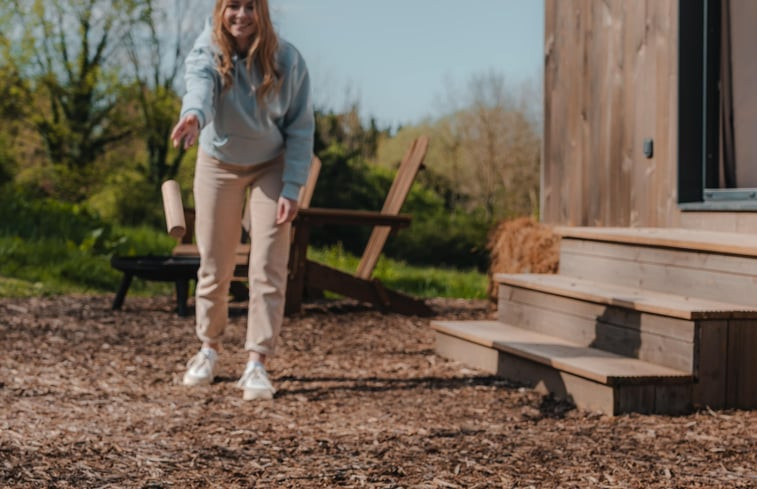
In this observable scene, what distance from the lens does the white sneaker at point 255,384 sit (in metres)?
3.47

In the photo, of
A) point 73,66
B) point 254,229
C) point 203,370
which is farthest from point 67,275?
point 73,66

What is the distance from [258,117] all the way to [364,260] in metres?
3.14

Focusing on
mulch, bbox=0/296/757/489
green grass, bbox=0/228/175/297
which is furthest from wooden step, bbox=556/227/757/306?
green grass, bbox=0/228/175/297

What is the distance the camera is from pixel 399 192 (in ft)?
20.8

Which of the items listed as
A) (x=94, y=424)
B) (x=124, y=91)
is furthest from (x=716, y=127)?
(x=124, y=91)

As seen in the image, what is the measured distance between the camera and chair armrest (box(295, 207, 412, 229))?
5.86 m

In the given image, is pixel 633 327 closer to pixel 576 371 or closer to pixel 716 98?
pixel 576 371

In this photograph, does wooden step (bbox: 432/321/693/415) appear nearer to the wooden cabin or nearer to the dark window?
the wooden cabin

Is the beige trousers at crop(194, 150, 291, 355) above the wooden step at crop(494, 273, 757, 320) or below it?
above

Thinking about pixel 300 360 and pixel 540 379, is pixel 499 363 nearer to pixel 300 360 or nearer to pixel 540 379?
pixel 540 379

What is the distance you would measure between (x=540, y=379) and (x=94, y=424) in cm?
174

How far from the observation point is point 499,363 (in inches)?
160

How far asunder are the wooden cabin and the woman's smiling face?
1689 millimetres

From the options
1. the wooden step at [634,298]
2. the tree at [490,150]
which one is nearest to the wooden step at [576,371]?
the wooden step at [634,298]
